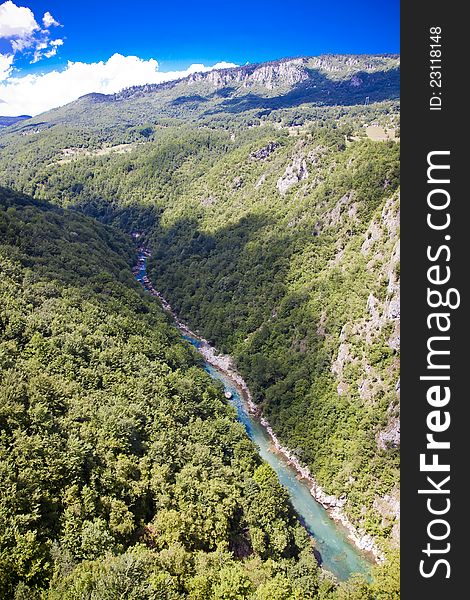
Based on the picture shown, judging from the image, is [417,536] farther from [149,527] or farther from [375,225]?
[375,225]

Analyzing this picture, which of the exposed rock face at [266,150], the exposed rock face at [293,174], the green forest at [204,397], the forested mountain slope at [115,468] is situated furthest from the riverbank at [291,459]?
the exposed rock face at [266,150]

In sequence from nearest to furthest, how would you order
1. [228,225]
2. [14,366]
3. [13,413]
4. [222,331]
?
[13,413]
[14,366]
[222,331]
[228,225]

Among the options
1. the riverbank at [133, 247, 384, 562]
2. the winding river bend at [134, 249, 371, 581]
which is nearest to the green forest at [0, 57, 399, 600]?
the riverbank at [133, 247, 384, 562]

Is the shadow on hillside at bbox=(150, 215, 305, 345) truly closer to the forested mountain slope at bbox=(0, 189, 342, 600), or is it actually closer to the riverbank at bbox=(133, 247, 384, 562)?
the riverbank at bbox=(133, 247, 384, 562)

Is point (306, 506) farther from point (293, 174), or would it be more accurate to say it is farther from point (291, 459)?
point (293, 174)

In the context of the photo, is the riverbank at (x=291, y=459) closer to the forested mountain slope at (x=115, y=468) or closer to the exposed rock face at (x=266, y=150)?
the forested mountain slope at (x=115, y=468)

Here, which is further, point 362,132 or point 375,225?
point 362,132

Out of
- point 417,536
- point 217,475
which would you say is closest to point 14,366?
point 217,475
